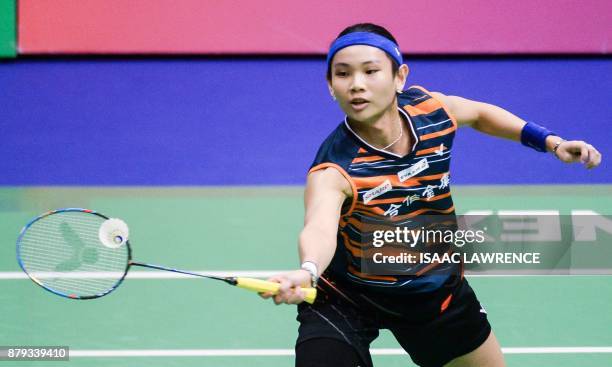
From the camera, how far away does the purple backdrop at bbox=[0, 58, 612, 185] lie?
7660 millimetres

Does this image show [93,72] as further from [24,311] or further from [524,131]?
[524,131]

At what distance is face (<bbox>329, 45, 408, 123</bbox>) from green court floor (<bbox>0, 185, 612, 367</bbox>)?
1.68m

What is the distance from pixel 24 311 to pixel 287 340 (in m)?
1.33

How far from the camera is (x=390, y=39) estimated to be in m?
3.33

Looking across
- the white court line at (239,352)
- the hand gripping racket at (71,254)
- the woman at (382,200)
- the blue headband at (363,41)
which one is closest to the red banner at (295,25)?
the white court line at (239,352)

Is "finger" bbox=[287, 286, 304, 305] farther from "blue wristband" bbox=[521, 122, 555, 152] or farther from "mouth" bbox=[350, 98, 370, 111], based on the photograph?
"blue wristband" bbox=[521, 122, 555, 152]

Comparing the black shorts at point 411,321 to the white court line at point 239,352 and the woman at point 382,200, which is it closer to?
the woman at point 382,200

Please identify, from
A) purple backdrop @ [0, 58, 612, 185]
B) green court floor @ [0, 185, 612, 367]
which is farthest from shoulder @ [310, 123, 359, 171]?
purple backdrop @ [0, 58, 612, 185]

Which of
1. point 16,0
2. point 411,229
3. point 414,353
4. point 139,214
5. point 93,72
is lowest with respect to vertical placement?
point 414,353

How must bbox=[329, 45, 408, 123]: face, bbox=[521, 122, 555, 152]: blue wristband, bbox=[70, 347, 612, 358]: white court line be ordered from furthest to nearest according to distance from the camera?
bbox=[70, 347, 612, 358]: white court line → bbox=[521, 122, 555, 152]: blue wristband → bbox=[329, 45, 408, 123]: face

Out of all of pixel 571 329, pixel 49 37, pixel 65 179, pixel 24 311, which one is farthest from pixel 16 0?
pixel 571 329

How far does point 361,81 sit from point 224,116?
487 cm

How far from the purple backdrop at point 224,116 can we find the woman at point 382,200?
4157 millimetres

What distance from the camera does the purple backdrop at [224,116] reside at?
25.1ft
